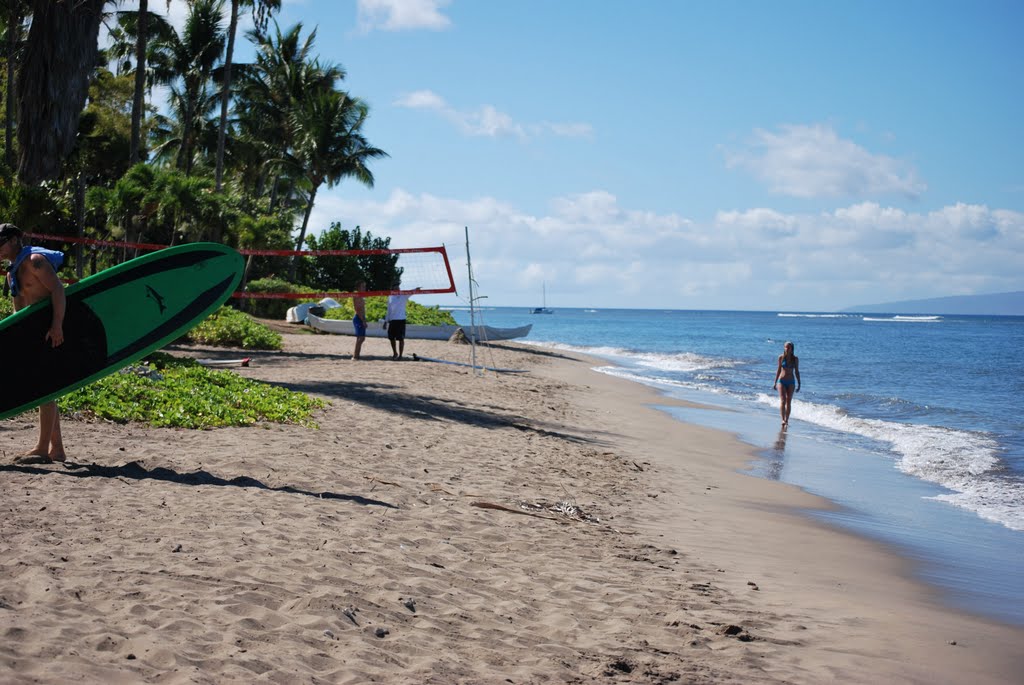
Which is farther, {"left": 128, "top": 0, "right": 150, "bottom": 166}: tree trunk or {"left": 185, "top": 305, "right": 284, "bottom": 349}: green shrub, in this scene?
{"left": 128, "top": 0, "right": 150, "bottom": 166}: tree trunk

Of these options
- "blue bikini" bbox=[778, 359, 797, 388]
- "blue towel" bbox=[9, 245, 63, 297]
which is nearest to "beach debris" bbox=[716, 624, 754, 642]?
"blue towel" bbox=[9, 245, 63, 297]

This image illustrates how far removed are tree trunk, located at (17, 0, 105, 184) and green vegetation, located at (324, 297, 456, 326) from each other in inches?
520

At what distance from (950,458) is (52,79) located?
1586 centimetres

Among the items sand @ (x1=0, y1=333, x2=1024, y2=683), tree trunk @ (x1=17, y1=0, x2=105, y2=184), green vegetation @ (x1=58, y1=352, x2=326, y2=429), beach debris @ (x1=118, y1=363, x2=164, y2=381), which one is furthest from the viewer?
tree trunk @ (x1=17, y1=0, x2=105, y2=184)

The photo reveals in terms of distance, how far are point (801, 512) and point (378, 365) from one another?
10081 millimetres

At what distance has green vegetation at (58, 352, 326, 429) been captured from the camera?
27.0ft

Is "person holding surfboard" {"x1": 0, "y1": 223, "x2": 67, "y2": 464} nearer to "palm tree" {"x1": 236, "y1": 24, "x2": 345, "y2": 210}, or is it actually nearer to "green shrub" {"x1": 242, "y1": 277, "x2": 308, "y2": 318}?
"green shrub" {"x1": 242, "y1": 277, "x2": 308, "y2": 318}

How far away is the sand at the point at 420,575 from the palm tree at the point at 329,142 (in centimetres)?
2928

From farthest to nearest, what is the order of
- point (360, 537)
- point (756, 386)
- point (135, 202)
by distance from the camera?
point (756, 386), point (135, 202), point (360, 537)

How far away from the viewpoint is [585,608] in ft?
15.1

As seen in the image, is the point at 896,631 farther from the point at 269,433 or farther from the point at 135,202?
the point at 135,202

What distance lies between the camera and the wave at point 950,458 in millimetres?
9258

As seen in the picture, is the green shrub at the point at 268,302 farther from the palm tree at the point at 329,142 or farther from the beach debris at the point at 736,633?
the beach debris at the point at 736,633

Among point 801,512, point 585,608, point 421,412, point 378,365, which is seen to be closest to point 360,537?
point 585,608
